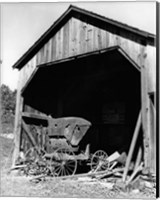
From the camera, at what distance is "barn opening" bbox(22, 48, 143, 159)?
9.76 metres

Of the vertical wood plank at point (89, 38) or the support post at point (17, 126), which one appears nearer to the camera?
the vertical wood plank at point (89, 38)

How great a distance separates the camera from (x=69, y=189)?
21.8 feet

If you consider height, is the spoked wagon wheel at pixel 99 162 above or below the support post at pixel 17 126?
below

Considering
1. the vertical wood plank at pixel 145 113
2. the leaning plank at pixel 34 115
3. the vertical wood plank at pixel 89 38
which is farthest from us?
the leaning plank at pixel 34 115

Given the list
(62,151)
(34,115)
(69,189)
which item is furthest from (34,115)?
(69,189)

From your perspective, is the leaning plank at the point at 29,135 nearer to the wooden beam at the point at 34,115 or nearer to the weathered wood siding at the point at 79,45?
the wooden beam at the point at 34,115

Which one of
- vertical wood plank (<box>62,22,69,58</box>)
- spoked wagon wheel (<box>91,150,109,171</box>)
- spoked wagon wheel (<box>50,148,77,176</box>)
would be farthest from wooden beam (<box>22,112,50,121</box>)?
vertical wood plank (<box>62,22,69,58</box>)

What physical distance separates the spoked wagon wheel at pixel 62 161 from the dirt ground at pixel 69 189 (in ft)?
2.02

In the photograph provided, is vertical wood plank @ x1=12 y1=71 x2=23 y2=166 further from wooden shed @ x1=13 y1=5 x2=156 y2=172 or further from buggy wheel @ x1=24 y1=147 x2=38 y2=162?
buggy wheel @ x1=24 y1=147 x2=38 y2=162

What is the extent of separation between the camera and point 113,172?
28.0 ft

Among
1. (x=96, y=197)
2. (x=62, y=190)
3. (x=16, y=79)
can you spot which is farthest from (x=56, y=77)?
(x=96, y=197)

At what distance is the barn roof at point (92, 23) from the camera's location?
6545 mm

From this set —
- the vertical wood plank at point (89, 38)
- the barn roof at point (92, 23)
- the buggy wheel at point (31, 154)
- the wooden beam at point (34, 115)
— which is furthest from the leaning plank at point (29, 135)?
the vertical wood plank at point (89, 38)

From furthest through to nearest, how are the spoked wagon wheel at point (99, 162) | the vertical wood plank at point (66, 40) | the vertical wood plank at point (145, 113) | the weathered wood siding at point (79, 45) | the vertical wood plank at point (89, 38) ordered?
the spoked wagon wheel at point (99, 162) < the vertical wood plank at point (66, 40) < the vertical wood plank at point (89, 38) < the weathered wood siding at point (79, 45) < the vertical wood plank at point (145, 113)
